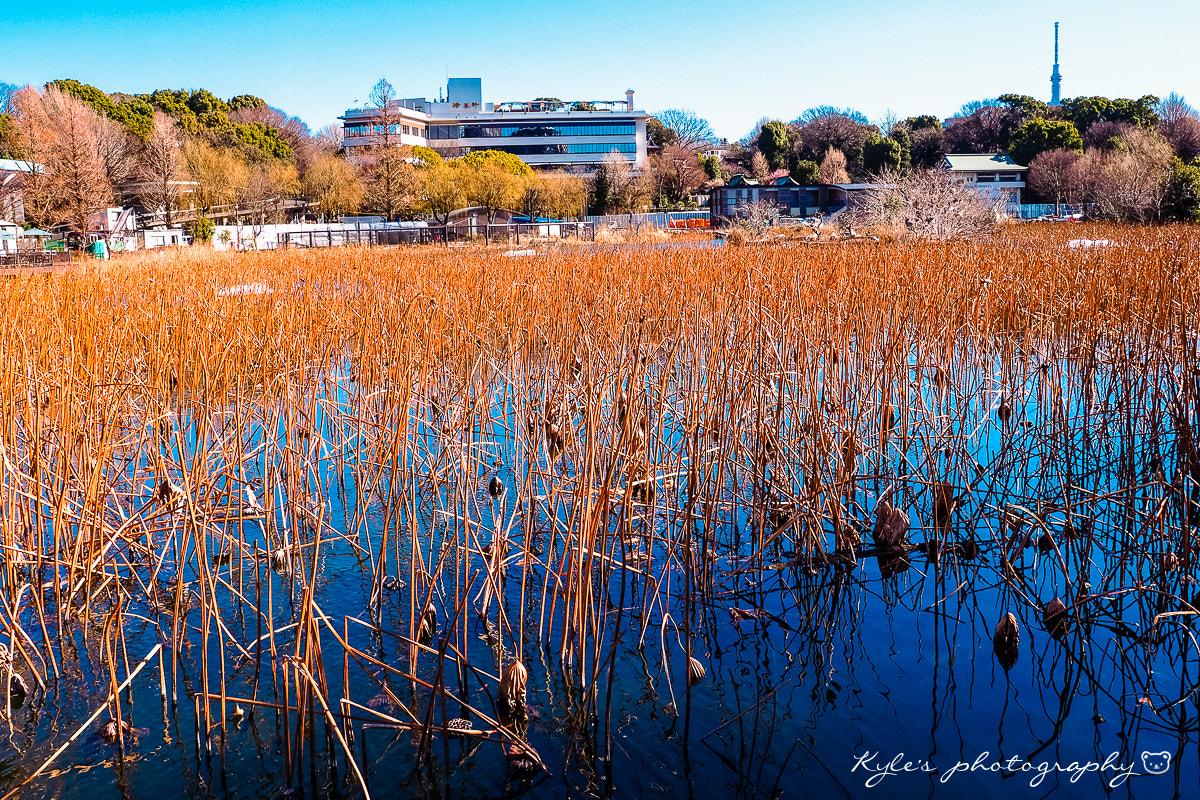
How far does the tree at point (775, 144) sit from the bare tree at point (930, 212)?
30534mm

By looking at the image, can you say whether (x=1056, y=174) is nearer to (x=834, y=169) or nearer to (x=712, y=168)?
(x=834, y=169)

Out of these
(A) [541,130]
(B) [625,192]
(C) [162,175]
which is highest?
(A) [541,130]

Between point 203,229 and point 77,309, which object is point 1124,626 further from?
point 203,229

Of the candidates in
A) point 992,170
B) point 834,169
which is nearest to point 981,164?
point 992,170

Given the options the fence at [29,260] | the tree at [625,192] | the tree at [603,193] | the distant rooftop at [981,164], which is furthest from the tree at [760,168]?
the fence at [29,260]

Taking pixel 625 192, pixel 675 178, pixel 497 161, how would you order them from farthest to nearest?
1. pixel 675 178
2. pixel 497 161
3. pixel 625 192

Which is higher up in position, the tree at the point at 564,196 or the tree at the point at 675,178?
the tree at the point at 675,178

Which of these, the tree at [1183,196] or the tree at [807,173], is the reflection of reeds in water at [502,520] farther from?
the tree at [807,173]

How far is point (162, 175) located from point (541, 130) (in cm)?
3774

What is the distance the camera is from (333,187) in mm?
34594

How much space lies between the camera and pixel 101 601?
3105mm

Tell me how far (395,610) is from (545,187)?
3284 centimetres

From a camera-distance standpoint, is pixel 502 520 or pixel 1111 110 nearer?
pixel 502 520

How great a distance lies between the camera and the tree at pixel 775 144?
48.0 metres
